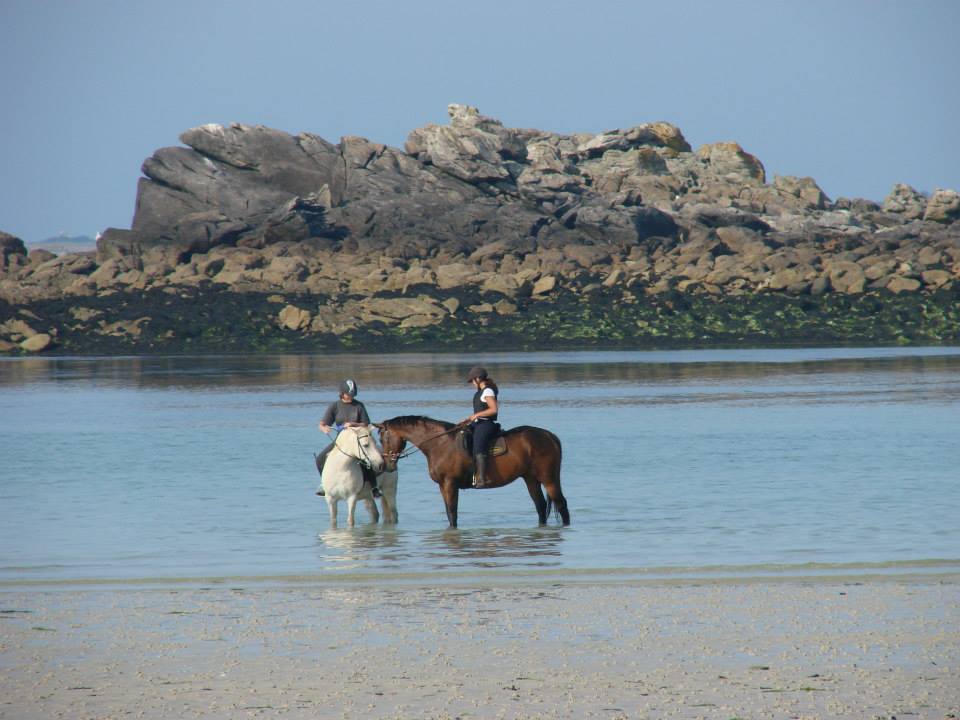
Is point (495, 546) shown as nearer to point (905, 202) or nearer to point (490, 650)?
point (490, 650)

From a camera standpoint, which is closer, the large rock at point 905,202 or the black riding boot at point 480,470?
the black riding boot at point 480,470

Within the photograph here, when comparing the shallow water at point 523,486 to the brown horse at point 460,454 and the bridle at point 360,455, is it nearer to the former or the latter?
the brown horse at point 460,454

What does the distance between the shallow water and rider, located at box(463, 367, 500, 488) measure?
0.89m

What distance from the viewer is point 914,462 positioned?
25.0 meters

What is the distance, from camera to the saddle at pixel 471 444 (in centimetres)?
1708

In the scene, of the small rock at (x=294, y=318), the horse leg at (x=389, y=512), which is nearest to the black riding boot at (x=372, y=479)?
the horse leg at (x=389, y=512)

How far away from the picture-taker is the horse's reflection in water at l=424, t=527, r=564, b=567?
15.2 metres

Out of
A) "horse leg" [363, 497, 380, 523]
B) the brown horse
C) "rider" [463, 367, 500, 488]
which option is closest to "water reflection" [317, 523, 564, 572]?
"horse leg" [363, 497, 380, 523]

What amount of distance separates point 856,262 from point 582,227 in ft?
60.1

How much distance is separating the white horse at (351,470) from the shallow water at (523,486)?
1.51ft

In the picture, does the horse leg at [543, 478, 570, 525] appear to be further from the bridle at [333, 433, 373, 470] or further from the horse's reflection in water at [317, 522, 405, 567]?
the bridle at [333, 433, 373, 470]

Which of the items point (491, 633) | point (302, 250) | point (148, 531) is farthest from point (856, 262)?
point (491, 633)

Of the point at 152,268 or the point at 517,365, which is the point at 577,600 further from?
the point at 152,268

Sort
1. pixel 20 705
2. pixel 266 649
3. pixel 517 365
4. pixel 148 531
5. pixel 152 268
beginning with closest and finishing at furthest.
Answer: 1. pixel 20 705
2. pixel 266 649
3. pixel 148 531
4. pixel 517 365
5. pixel 152 268
